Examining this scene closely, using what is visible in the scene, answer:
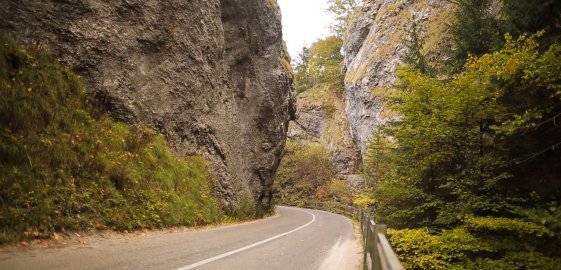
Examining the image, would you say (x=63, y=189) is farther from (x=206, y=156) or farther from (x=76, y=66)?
(x=206, y=156)

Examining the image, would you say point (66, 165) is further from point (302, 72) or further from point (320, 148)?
point (302, 72)

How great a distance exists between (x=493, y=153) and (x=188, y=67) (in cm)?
1291

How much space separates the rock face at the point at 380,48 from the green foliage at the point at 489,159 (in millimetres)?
19481

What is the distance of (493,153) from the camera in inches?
355

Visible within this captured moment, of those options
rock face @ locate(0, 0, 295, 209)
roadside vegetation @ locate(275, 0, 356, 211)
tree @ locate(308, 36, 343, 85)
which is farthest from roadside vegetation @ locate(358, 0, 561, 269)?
tree @ locate(308, 36, 343, 85)

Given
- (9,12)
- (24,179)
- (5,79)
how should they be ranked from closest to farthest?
(24,179), (5,79), (9,12)

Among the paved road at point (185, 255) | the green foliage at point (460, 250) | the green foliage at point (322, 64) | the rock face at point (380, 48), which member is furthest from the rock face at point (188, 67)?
the green foliage at point (322, 64)

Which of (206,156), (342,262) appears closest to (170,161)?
(206,156)

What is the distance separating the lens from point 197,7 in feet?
55.5

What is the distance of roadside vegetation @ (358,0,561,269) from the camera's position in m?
7.44

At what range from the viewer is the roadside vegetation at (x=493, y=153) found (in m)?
7.44

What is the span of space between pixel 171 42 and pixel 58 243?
35.5 ft

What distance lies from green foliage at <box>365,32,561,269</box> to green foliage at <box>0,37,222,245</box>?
7257 mm

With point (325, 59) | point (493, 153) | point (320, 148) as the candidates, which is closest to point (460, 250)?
point (493, 153)
